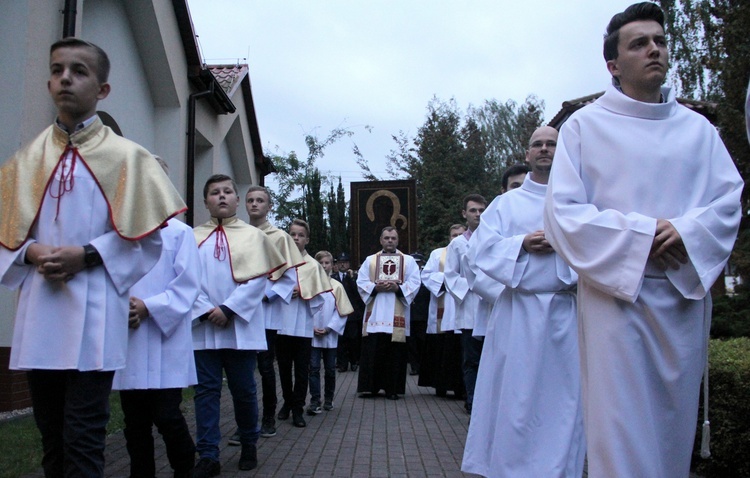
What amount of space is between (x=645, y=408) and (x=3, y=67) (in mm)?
8245

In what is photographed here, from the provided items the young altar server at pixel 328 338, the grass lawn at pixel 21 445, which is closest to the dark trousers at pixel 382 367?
the young altar server at pixel 328 338

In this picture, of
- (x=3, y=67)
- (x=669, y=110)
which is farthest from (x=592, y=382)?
(x=3, y=67)

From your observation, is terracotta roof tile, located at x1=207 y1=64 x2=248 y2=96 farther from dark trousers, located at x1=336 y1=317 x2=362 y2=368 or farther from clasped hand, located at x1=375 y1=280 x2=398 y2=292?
clasped hand, located at x1=375 y1=280 x2=398 y2=292

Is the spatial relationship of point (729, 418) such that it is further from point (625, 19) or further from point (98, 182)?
point (98, 182)

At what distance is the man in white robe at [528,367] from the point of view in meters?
5.16

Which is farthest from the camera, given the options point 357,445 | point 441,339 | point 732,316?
point 732,316

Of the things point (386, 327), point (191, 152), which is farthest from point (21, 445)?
point (191, 152)

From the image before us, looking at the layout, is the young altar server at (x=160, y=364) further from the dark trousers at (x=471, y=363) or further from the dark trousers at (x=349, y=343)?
the dark trousers at (x=349, y=343)

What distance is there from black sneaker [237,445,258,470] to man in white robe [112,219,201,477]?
1.10 m

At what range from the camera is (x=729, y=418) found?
20.6ft

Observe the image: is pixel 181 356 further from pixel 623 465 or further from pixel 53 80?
pixel 623 465

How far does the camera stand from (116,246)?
3844 mm

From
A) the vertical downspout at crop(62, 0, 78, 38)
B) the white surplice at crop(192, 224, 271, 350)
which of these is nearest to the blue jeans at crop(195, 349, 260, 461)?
the white surplice at crop(192, 224, 271, 350)

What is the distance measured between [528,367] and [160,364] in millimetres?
2360
